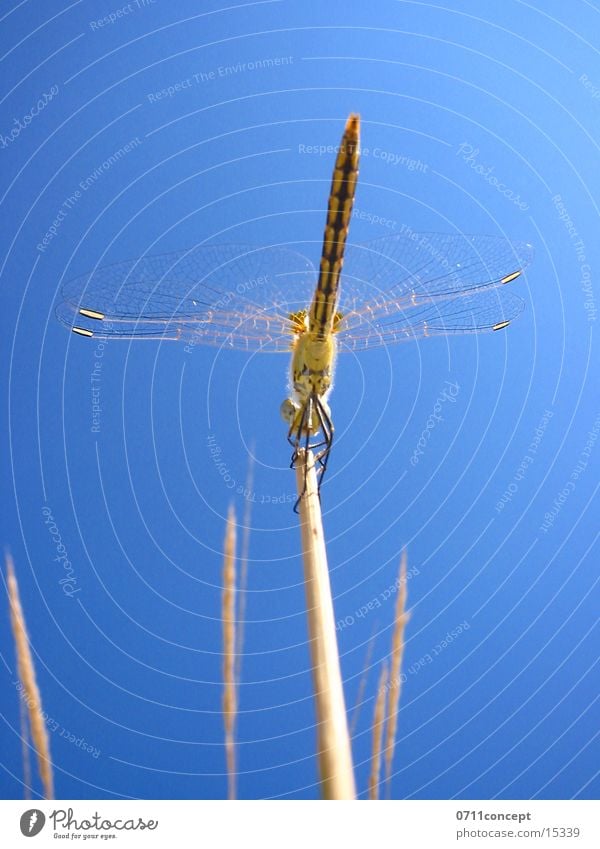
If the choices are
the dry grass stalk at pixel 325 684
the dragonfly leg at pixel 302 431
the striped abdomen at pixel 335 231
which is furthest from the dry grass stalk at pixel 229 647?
the striped abdomen at pixel 335 231

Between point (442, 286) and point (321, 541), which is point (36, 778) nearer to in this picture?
point (321, 541)

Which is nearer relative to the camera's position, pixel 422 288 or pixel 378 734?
pixel 378 734

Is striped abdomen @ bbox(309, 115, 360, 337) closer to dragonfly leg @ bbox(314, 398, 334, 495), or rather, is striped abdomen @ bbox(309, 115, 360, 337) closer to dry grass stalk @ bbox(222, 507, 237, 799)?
dragonfly leg @ bbox(314, 398, 334, 495)

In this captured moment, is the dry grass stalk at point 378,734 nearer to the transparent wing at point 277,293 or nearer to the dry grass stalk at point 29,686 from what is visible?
the dry grass stalk at point 29,686

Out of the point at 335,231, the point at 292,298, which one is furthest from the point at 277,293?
the point at 335,231

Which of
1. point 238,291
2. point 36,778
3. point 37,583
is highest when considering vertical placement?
point 238,291

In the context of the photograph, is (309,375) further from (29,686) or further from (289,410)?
(29,686)
